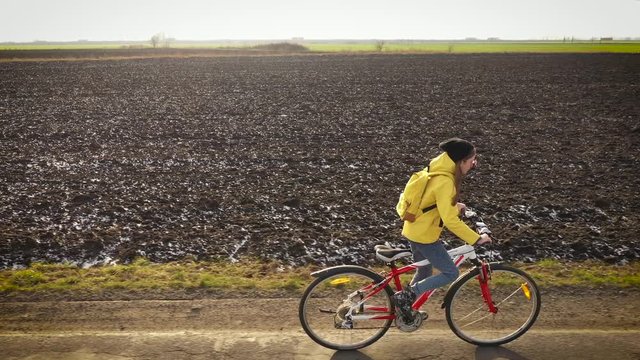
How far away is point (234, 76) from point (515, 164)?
30123 millimetres

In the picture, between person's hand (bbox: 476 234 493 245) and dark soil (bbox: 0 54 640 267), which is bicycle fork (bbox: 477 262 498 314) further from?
dark soil (bbox: 0 54 640 267)

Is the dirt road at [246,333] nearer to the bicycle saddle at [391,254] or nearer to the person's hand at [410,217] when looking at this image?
the bicycle saddle at [391,254]

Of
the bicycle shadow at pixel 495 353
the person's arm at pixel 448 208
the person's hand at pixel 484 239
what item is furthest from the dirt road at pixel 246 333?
the person's arm at pixel 448 208

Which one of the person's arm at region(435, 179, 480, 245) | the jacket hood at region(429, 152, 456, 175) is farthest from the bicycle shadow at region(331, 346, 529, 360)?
the jacket hood at region(429, 152, 456, 175)

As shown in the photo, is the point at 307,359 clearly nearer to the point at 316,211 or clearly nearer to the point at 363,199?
the point at 316,211

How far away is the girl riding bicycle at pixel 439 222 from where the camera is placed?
4.60 m

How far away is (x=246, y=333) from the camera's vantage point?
5.48 m

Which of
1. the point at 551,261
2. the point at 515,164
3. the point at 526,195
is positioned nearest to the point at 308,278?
the point at 551,261

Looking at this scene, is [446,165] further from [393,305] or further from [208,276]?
[208,276]

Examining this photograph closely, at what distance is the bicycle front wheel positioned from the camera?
5.19 metres

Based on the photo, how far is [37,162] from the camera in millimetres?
13539

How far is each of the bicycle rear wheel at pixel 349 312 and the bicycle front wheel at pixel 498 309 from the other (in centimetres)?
73

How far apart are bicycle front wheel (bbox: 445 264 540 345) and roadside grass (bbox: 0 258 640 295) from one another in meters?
1.35

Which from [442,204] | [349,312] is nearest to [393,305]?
[349,312]
